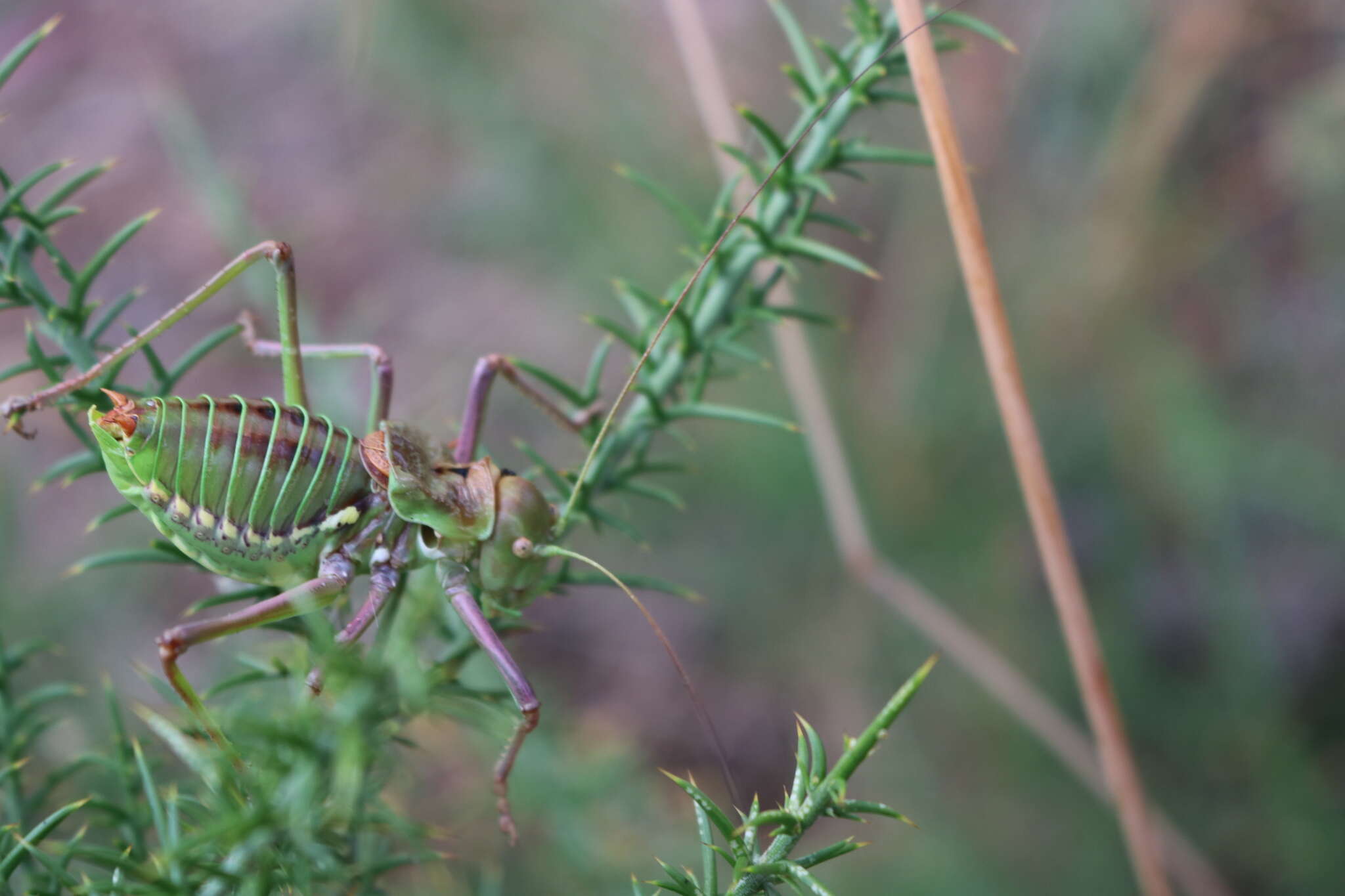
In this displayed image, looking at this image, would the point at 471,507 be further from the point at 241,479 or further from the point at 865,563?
the point at 865,563

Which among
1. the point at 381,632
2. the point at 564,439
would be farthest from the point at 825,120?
the point at 564,439

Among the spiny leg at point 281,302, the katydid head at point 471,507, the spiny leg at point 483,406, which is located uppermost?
the spiny leg at point 281,302

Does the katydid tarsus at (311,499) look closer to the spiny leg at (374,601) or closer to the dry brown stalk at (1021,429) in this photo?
the spiny leg at (374,601)

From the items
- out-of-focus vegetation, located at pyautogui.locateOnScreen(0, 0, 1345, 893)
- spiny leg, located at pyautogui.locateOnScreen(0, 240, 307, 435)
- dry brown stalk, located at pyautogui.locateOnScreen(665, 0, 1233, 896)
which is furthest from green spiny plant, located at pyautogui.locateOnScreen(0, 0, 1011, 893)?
out-of-focus vegetation, located at pyautogui.locateOnScreen(0, 0, 1345, 893)

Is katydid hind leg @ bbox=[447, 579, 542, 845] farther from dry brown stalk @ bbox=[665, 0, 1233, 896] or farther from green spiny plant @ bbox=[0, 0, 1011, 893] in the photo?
dry brown stalk @ bbox=[665, 0, 1233, 896]

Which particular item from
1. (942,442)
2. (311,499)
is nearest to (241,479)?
(311,499)

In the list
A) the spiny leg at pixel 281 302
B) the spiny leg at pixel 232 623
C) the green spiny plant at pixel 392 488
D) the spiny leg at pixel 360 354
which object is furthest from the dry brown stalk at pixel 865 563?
the spiny leg at pixel 232 623

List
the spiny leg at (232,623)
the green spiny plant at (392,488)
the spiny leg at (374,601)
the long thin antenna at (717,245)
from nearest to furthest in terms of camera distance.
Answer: the green spiny plant at (392,488), the long thin antenna at (717,245), the spiny leg at (232,623), the spiny leg at (374,601)
